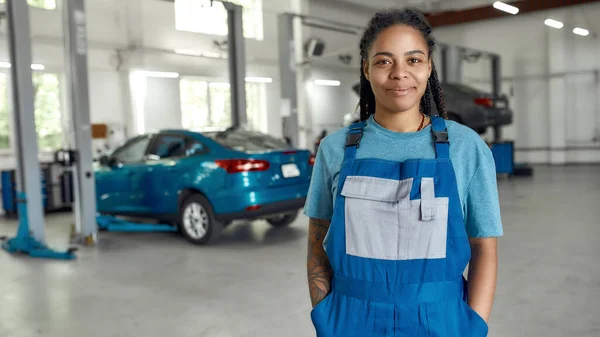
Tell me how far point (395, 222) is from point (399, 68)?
371 mm

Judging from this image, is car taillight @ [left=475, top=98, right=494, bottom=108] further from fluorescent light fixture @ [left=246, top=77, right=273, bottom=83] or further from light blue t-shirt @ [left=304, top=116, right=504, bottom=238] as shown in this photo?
light blue t-shirt @ [left=304, top=116, right=504, bottom=238]

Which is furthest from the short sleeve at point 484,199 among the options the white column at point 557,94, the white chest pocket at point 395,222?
the white column at point 557,94

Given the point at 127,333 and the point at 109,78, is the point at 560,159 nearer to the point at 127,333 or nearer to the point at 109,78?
the point at 109,78

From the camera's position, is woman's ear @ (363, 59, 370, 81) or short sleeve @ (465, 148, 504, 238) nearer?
short sleeve @ (465, 148, 504, 238)

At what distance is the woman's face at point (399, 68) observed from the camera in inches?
50.3

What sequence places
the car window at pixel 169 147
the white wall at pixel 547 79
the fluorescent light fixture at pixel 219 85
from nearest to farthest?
the car window at pixel 169 147
the fluorescent light fixture at pixel 219 85
the white wall at pixel 547 79

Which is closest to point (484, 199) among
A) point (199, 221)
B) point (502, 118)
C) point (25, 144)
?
point (199, 221)

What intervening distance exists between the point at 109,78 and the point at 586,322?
11425mm

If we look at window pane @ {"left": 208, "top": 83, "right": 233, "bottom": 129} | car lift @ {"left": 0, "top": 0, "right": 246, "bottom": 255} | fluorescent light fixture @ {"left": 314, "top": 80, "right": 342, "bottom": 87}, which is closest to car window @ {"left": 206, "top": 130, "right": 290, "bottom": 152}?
car lift @ {"left": 0, "top": 0, "right": 246, "bottom": 255}

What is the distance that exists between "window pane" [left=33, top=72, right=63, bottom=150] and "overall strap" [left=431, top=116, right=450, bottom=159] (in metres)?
12.0

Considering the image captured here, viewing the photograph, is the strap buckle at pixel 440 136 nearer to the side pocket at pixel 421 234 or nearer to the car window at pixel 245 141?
the side pocket at pixel 421 234

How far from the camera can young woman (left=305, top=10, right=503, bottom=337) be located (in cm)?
119

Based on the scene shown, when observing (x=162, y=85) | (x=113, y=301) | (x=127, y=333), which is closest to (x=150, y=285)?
(x=113, y=301)

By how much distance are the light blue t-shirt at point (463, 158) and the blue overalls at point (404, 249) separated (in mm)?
35
